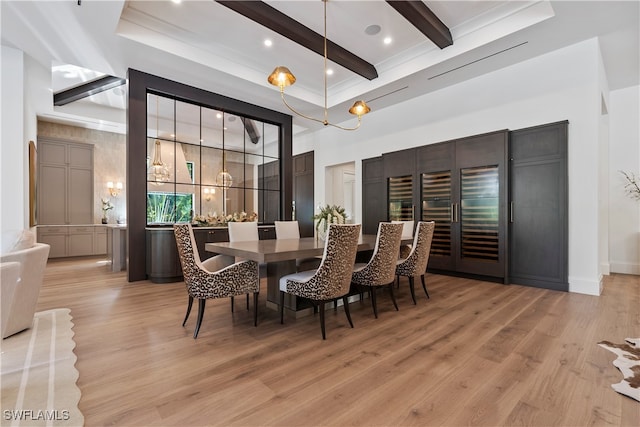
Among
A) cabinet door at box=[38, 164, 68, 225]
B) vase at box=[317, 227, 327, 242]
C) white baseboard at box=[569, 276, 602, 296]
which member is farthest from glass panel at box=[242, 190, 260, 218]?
white baseboard at box=[569, 276, 602, 296]

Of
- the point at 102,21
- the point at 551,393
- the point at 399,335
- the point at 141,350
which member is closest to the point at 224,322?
the point at 141,350

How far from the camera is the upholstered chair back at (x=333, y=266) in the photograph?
2383 mm

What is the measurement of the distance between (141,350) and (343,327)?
5.41 ft

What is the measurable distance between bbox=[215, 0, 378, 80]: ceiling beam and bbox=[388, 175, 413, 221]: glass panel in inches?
80.0

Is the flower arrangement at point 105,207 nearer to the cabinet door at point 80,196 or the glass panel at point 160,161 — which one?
the cabinet door at point 80,196

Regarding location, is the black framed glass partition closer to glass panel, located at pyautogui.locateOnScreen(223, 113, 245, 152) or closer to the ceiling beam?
glass panel, located at pyautogui.locateOnScreen(223, 113, 245, 152)

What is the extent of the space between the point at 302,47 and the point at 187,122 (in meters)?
2.63

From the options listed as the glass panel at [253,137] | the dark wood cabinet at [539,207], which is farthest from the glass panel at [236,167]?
the dark wood cabinet at [539,207]

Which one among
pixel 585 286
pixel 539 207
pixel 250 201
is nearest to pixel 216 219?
pixel 250 201

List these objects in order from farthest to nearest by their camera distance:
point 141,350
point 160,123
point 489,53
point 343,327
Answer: point 160,123 < point 489,53 < point 343,327 < point 141,350

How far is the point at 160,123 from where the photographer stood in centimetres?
523

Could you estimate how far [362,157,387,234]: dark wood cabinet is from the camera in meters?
6.10

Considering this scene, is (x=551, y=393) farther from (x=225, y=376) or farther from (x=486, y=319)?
(x=225, y=376)

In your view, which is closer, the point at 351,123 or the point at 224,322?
the point at 224,322
